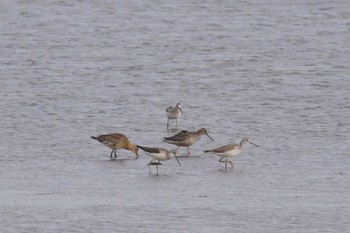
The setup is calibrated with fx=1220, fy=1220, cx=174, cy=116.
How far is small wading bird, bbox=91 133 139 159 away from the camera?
16.4 metres

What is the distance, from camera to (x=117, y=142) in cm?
1644

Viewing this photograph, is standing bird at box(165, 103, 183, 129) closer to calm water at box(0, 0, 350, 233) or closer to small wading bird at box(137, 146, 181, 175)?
calm water at box(0, 0, 350, 233)

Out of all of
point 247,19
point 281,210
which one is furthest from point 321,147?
point 247,19

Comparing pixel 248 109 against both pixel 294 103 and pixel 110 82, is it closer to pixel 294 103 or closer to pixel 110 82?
pixel 294 103

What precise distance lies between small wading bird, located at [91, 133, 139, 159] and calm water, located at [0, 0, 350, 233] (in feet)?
0.64

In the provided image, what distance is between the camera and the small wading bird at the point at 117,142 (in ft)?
53.9

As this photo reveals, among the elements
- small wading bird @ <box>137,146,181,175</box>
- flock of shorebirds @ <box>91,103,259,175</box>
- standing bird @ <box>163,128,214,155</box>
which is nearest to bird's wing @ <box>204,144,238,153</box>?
flock of shorebirds @ <box>91,103,259,175</box>

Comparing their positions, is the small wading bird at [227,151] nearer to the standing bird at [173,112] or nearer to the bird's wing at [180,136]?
the bird's wing at [180,136]

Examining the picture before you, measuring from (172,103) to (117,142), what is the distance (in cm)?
417

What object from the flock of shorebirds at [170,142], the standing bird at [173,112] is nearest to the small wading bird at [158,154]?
the flock of shorebirds at [170,142]

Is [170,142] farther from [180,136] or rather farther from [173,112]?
[173,112]

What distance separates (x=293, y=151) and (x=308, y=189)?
2.49m

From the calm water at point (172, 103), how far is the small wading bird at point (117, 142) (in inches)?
7.6

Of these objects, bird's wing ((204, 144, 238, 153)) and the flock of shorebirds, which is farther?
bird's wing ((204, 144, 238, 153))
